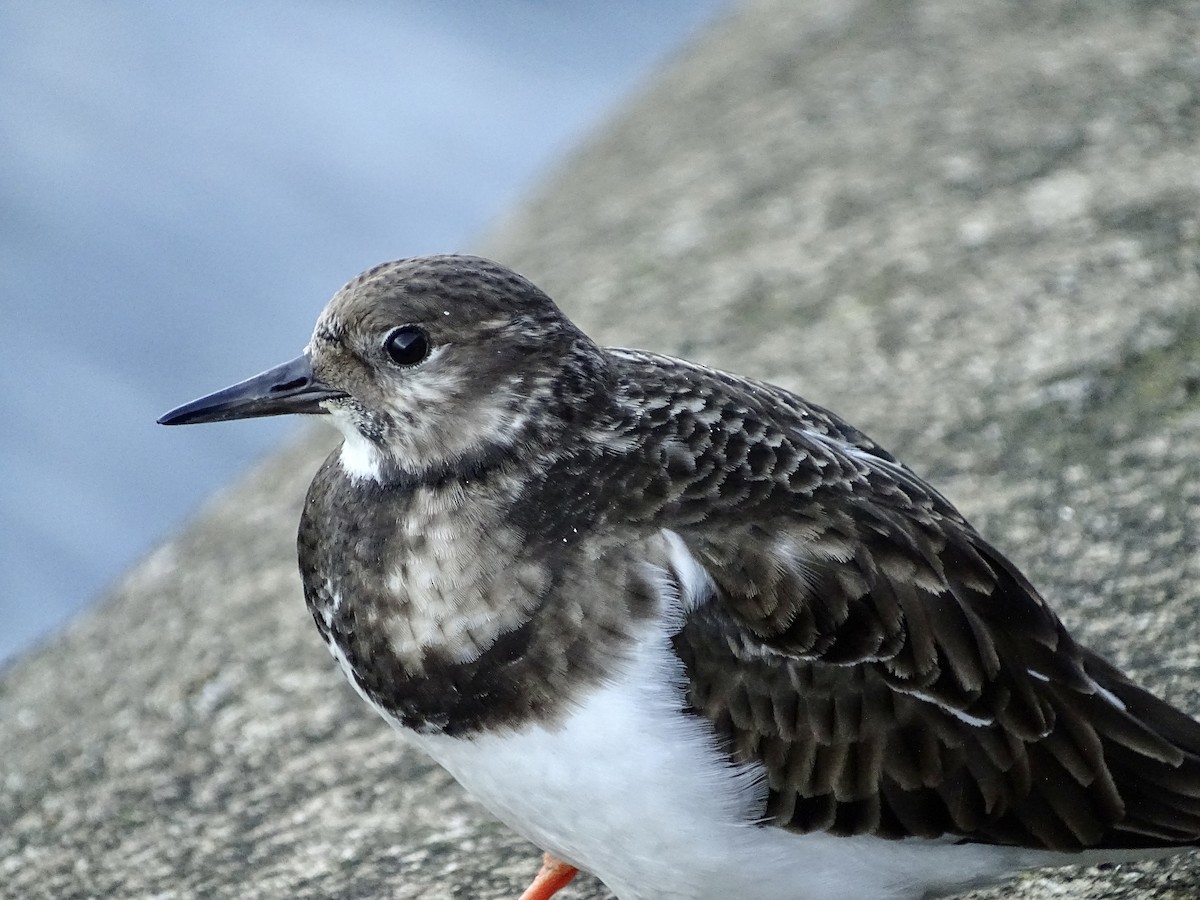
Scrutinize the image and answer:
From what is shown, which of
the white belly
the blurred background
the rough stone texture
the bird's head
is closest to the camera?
the white belly

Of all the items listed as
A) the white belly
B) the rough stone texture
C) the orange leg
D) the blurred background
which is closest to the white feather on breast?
the white belly

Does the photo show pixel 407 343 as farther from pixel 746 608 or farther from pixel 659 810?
pixel 659 810

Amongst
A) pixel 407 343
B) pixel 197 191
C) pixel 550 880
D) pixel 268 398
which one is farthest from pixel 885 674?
pixel 197 191

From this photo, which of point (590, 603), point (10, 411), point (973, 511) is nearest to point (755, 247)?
point (973, 511)

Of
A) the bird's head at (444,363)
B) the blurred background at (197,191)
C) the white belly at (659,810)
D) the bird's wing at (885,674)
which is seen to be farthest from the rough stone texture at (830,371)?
the blurred background at (197,191)

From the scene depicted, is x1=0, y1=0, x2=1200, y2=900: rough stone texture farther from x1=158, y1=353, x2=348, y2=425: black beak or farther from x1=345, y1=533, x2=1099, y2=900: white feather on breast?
x1=158, y1=353, x2=348, y2=425: black beak

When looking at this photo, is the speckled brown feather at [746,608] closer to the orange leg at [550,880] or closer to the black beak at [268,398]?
the black beak at [268,398]

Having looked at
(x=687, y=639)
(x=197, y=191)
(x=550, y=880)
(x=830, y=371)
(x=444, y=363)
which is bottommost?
(x=550, y=880)
